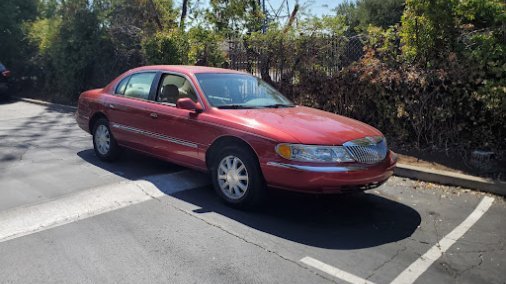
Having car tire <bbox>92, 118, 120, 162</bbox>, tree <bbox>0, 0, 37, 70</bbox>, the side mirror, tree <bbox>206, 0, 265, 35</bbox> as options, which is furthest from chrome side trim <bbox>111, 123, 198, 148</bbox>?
tree <bbox>0, 0, 37, 70</bbox>

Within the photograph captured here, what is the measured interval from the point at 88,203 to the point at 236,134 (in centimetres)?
176

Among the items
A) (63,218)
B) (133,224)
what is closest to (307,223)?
(133,224)

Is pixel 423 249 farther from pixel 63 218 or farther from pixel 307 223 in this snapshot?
pixel 63 218

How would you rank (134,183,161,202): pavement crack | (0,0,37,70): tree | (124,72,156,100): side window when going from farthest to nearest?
(0,0,37,70): tree → (124,72,156,100): side window → (134,183,161,202): pavement crack

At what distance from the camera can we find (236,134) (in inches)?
187

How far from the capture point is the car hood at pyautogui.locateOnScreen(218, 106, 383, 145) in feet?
14.5

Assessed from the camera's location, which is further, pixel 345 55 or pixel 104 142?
pixel 345 55

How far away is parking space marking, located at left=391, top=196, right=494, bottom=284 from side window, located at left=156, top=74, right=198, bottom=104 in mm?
3011

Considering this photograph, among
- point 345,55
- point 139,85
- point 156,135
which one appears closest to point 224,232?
point 156,135

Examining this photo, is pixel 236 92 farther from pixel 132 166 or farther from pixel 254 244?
pixel 254 244

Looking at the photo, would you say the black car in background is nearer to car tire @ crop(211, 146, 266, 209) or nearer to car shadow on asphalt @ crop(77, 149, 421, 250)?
car shadow on asphalt @ crop(77, 149, 421, 250)

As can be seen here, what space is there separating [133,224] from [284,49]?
5736 mm

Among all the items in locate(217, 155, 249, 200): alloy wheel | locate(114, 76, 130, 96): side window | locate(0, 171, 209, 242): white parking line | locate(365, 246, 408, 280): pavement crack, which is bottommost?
locate(365, 246, 408, 280): pavement crack

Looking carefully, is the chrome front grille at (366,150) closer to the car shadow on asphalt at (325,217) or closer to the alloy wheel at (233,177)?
the car shadow on asphalt at (325,217)
